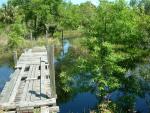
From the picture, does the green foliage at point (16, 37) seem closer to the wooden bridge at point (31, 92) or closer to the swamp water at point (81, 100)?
the swamp water at point (81, 100)

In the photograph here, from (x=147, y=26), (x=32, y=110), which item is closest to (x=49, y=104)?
(x=32, y=110)

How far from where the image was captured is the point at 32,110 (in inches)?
593

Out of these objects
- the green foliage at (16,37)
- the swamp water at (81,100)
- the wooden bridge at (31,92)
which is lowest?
the swamp water at (81,100)

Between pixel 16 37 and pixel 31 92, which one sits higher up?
pixel 16 37

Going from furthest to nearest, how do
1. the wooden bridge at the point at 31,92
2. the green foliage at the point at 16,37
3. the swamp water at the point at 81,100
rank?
the green foliage at the point at 16,37
the swamp water at the point at 81,100
the wooden bridge at the point at 31,92

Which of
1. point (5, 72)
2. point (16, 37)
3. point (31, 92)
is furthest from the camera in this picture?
point (16, 37)

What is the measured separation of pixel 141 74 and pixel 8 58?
2372cm

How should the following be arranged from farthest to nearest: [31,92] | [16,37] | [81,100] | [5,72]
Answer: [16,37] → [5,72] → [81,100] → [31,92]

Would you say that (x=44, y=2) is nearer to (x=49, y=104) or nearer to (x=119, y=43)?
(x=119, y=43)

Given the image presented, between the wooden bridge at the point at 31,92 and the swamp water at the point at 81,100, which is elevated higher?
the wooden bridge at the point at 31,92

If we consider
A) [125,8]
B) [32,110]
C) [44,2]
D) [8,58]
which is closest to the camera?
[32,110]

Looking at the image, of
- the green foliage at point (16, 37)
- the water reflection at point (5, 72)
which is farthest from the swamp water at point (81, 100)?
the green foliage at point (16, 37)

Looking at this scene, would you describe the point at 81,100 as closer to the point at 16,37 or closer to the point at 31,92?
the point at 31,92

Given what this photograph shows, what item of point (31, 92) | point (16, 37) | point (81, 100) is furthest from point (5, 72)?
point (31, 92)
